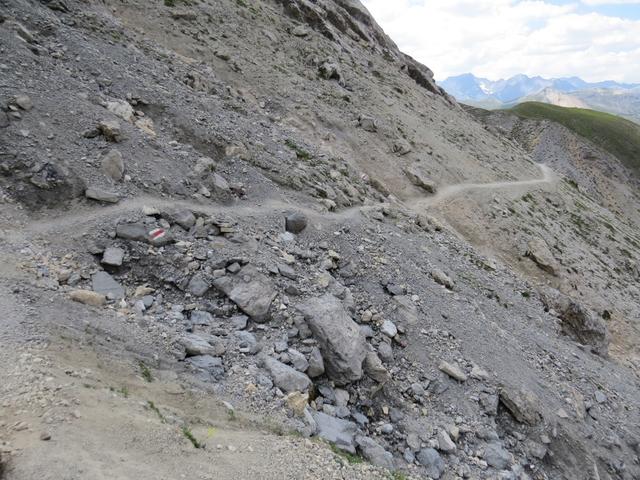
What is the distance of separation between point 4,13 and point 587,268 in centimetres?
4947

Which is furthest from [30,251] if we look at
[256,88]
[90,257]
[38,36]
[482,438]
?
[256,88]

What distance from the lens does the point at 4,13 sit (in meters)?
21.5

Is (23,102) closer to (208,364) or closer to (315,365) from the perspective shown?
(208,364)

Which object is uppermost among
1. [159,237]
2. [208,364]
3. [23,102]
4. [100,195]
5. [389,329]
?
[23,102]

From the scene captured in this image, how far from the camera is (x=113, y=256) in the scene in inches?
571

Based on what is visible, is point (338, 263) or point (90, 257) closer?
point (90, 257)

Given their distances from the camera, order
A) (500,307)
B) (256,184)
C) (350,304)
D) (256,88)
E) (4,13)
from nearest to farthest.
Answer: (350,304)
(4,13)
(256,184)
(500,307)
(256,88)

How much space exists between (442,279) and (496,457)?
33.2ft

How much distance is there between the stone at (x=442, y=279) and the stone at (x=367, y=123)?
22778 mm

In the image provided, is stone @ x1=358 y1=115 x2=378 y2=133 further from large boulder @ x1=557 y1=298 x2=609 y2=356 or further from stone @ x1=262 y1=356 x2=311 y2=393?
stone @ x1=262 y1=356 x2=311 y2=393

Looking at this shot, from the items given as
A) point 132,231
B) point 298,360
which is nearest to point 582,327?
point 298,360

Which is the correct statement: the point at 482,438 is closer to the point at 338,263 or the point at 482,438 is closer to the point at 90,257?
the point at 338,263

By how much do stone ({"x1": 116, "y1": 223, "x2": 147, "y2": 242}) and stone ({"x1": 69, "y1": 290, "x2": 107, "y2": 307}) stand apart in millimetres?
3198

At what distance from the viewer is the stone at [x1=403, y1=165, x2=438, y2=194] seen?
39.6 m
